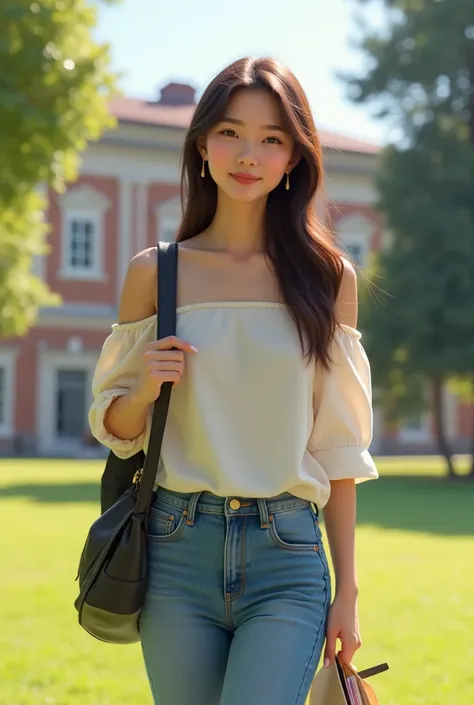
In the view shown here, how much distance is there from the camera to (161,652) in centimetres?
272

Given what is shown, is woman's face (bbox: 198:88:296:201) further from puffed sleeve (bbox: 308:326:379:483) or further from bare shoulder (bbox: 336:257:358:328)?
puffed sleeve (bbox: 308:326:379:483)

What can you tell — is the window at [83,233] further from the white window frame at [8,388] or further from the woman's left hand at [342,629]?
the woman's left hand at [342,629]

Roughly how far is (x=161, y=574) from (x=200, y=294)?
699 mm

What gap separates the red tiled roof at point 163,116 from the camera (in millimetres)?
38000

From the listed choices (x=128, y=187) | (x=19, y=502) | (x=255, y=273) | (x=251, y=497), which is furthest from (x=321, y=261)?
(x=128, y=187)

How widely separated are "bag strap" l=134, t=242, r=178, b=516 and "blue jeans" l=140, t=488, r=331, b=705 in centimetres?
8

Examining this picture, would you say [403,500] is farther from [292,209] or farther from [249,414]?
[249,414]

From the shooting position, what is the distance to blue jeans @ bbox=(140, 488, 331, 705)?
8.83ft

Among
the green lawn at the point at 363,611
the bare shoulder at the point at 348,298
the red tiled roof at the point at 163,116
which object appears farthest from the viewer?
the red tiled roof at the point at 163,116

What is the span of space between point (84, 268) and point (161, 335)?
35478 millimetres

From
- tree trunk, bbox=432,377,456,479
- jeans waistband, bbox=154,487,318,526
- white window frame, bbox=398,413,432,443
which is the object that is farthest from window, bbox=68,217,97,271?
jeans waistband, bbox=154,487,318,526

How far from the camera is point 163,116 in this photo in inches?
1540

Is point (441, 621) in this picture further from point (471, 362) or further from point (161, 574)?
point (471, 362)

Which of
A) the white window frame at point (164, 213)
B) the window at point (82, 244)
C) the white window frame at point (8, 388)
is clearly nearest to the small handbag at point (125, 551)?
the white window frame at point (8, 388)
